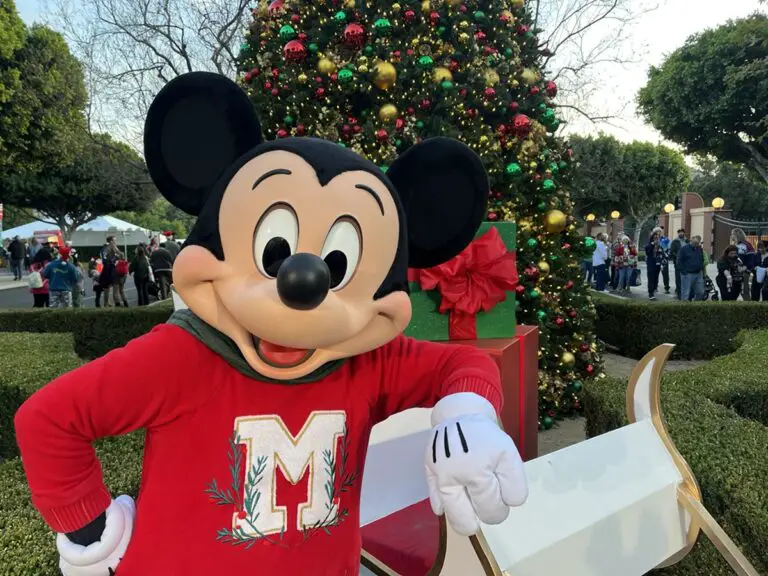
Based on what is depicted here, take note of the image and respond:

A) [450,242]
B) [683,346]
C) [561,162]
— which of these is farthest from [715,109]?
[450,242]

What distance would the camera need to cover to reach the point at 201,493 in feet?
4.03

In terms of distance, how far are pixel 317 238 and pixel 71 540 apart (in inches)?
30.4

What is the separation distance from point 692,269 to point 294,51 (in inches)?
361

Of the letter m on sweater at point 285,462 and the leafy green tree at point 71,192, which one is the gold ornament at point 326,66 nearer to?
the letter m on sweater at point 285,462

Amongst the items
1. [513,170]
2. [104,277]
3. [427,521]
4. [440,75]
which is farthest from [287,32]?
[104,277]

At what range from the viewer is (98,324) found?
24.3 feet

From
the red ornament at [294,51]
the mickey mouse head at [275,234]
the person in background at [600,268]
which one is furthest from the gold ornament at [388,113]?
the person in background at [600,268]

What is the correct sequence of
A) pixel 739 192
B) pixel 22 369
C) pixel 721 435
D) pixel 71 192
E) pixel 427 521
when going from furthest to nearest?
1. pixel 739 192
2. pixel 71 192
3. pixel 22 369
4. pixel 721 435
5. pixel 427 521

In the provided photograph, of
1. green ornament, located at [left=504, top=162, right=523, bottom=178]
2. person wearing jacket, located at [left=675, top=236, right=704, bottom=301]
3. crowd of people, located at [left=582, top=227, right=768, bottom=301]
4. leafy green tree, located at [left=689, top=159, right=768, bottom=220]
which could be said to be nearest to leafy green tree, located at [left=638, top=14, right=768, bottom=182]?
crowd of people, located at [left=582, top=227, right=768, bottom=301]

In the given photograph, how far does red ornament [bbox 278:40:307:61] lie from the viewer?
4.75 metres

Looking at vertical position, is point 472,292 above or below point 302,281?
below

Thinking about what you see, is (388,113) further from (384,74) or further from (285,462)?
(285,462)

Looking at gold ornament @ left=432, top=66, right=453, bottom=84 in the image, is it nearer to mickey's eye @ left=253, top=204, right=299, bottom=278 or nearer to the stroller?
mickey's eye @ left=253, top=204, right=299, bottom=278

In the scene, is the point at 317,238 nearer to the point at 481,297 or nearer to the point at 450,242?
the point at 450,242
